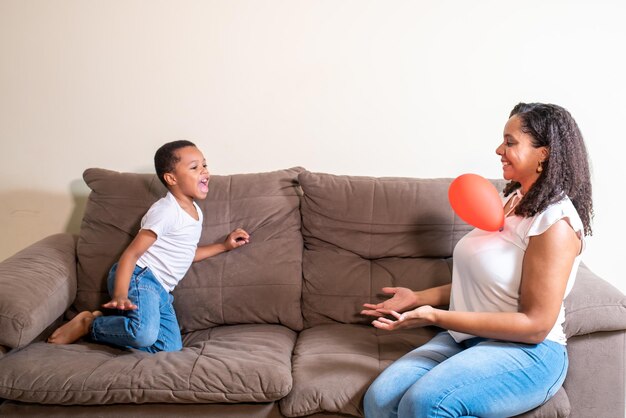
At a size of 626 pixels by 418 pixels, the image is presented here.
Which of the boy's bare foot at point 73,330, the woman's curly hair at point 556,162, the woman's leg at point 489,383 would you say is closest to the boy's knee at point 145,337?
the boy's bare foot at point 73,330

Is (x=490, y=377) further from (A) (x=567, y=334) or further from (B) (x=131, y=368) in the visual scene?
(B) (x=131, y=368)

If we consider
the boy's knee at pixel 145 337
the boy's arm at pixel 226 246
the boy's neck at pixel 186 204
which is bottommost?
the boy's knee at pixel 145 337

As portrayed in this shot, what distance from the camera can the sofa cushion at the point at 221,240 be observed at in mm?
2402

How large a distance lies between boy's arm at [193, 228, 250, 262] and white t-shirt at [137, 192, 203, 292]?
0.05 m

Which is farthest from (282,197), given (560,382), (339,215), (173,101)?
(560,382)

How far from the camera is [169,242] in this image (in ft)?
7.61

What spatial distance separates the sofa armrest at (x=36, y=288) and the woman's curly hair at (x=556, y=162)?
1.51m

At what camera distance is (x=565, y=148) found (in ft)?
6.04

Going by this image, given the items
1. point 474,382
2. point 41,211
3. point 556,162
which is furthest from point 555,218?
point 41,211

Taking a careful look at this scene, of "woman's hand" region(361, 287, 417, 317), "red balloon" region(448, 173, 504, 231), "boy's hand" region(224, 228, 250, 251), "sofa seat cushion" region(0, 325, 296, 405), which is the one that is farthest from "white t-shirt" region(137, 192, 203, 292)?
"red balloon" region(448, 173, 504, 231)

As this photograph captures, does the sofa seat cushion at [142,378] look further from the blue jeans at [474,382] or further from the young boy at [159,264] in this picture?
the blue jeans at [474,382]

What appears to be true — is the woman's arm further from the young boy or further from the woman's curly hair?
the young boy

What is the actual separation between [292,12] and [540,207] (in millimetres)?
1362

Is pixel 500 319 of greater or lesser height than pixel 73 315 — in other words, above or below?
above
